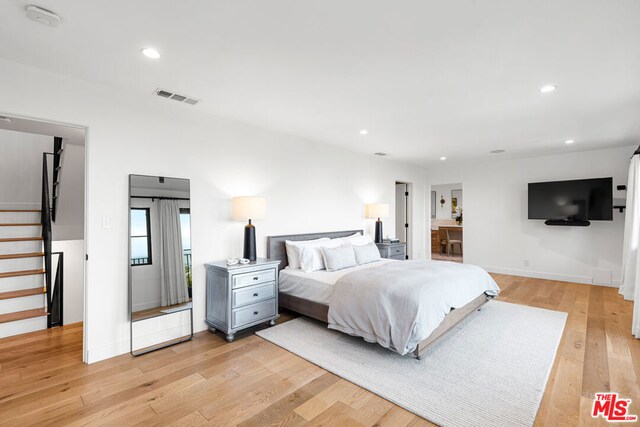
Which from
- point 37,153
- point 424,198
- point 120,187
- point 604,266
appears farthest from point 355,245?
point 37,153

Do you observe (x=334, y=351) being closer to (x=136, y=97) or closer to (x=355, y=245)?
(x=355, y=245)

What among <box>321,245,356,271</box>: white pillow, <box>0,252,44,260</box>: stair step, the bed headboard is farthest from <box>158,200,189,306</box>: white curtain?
<box>0,252,44,260</box>: stair step

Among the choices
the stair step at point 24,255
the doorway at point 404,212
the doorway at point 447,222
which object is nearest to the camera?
the stair step at point 24,255

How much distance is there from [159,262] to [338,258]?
2131mm

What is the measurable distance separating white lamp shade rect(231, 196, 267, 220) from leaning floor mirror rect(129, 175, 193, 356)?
0.52 metres

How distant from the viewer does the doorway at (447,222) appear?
31.8ft

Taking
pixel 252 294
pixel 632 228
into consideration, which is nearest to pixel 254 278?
pixel 252 294

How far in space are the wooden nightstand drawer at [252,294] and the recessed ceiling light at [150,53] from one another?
2238 mm

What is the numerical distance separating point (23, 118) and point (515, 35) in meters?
3.83

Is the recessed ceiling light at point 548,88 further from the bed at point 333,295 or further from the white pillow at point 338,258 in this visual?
the white pillow at point 338,258

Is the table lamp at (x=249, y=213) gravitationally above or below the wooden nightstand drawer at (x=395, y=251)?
above

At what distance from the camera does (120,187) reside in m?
3.01

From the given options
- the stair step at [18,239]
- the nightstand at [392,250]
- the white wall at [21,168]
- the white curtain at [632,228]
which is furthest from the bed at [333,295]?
the white wall at [21,168]

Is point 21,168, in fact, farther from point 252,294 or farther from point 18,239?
point 252,294
